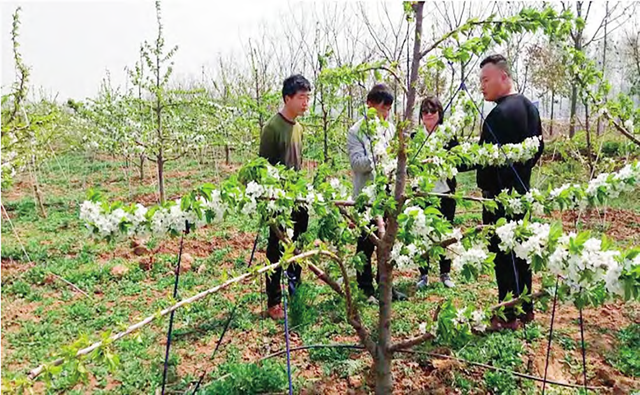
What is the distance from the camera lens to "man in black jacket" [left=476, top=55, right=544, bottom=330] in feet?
10.4

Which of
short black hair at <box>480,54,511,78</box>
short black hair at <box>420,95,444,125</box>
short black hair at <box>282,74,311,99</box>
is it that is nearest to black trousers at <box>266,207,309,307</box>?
short black hair at <box>282,74,311,99</box>

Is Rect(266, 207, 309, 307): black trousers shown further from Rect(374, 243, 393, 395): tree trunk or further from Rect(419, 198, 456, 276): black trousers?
Rect(374, 243, 393, 395): tree trunk

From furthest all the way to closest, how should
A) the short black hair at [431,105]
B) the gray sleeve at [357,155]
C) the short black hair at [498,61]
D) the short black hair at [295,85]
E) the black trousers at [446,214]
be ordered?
the black trousers at [446,214], the short black hair at [431,105], the gray sleeve at [357,155], the short black hair at [295,85], the short black hair at [498,61]

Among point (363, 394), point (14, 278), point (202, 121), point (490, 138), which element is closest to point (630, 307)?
point (490, 138)

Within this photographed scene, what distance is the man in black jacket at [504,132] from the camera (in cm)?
316

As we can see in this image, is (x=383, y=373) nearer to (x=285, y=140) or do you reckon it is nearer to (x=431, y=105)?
(x=285, y=140)

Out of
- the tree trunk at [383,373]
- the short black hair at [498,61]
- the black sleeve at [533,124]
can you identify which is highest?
the short black hair at [498,61]

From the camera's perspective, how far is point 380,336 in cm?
231

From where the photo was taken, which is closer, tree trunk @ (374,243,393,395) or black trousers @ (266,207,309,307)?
tree trunk @ (374,243,393,395)

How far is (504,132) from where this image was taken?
3182 mm

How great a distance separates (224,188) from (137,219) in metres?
0.32

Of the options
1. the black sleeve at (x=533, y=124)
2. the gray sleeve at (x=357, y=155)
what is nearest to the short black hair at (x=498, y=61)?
the black sleeve at (x=533, y=124)

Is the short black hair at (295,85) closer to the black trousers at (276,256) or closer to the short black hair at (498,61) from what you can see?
the black trousers at (276,256)

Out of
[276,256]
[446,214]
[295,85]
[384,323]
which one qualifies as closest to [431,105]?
[446,214]
